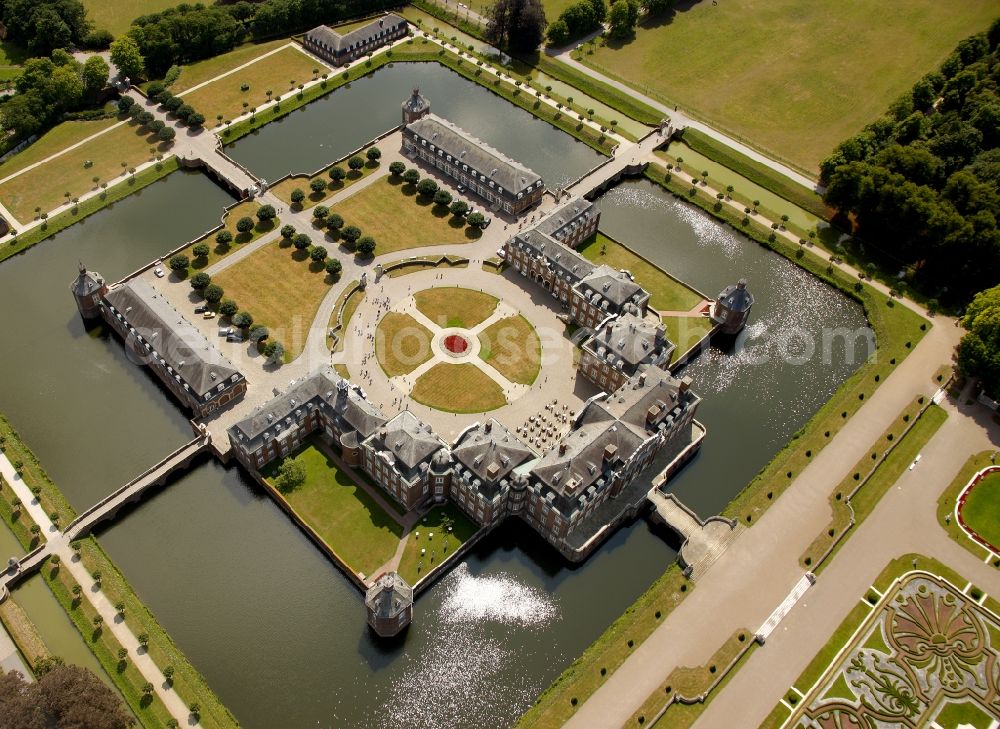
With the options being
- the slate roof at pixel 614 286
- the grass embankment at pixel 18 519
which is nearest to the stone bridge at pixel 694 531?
the slate roof at pixel 614 286

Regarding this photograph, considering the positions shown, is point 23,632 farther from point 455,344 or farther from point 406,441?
point 455,344

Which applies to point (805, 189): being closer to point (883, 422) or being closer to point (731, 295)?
point (731, 295)

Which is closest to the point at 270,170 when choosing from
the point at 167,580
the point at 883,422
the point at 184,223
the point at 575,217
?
the point at 184,223

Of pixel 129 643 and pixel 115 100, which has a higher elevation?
pixel 115 100

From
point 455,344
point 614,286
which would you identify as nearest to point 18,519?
point 455,344

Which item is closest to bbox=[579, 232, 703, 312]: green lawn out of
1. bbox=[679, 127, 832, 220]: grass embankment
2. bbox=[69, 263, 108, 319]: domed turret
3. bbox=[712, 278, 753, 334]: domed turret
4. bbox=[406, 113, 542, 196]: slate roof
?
bbox=[712, 278, 753, 334]: domed turret

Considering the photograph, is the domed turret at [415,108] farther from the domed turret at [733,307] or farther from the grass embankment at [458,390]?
the domed turret at [733,307]
